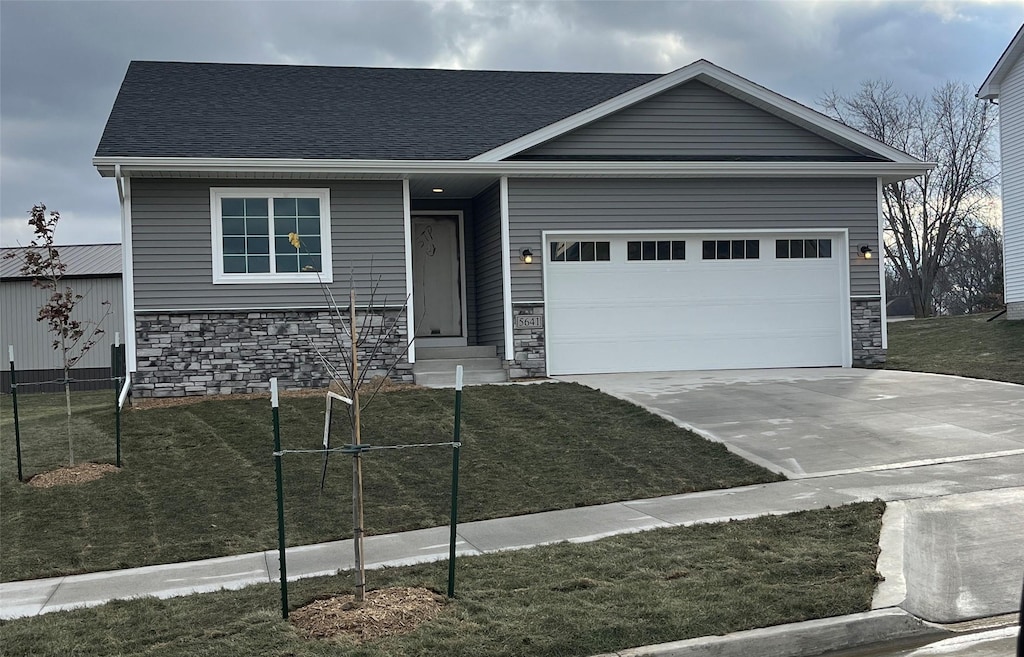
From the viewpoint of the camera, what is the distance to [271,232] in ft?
46.5

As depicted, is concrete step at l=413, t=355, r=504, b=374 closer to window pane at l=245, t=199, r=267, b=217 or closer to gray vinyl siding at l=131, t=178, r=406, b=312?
gray vinyl siding at l=131, t=178, r=406, b=312

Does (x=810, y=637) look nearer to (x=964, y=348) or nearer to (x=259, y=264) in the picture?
(x=259, y=264)

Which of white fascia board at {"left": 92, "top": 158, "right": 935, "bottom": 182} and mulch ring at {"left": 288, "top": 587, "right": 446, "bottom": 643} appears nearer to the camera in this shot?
mulch ring at {"left": 288, "top": 587, "right": 446, "bottom": 643}

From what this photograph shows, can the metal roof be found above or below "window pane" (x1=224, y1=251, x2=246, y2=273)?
above

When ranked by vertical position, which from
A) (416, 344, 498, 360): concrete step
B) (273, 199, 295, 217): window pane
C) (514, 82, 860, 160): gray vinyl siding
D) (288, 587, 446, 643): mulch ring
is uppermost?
(514, 82, 860, 160): gray vinyl siding

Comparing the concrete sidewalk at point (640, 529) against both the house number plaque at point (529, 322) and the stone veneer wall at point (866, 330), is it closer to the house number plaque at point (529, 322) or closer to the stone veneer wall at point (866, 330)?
the house number plaque at point (529, 322)

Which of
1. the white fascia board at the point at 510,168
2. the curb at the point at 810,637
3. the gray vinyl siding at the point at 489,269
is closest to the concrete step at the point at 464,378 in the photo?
the gray vinyl siding at the point at 489,269

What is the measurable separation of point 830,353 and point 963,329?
7301 millimetres

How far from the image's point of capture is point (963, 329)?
2141 centimetres

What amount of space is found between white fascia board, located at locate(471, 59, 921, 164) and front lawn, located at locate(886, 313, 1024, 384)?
11.3 feet

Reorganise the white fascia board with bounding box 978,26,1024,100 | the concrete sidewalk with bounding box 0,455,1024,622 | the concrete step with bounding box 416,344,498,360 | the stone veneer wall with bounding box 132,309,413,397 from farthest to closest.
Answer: the white fascia board with bounding box 978,26,1024,100 → the concrete step with bounding box 416,344,498,360 → the stone veneer wall with bounding box 132,309,413,397 → the concrete sidewalk with bounding box 0,455,1024,622

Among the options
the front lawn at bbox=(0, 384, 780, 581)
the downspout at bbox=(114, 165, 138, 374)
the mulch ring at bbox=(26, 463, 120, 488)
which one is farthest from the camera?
the downspout at bbox=(114, 165, 138, 374)

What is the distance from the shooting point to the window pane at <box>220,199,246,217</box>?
14.0m

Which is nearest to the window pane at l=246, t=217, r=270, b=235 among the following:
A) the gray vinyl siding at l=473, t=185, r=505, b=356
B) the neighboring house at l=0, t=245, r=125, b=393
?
the gray vinyl siding at l=473, t=185, r=505, b=356
